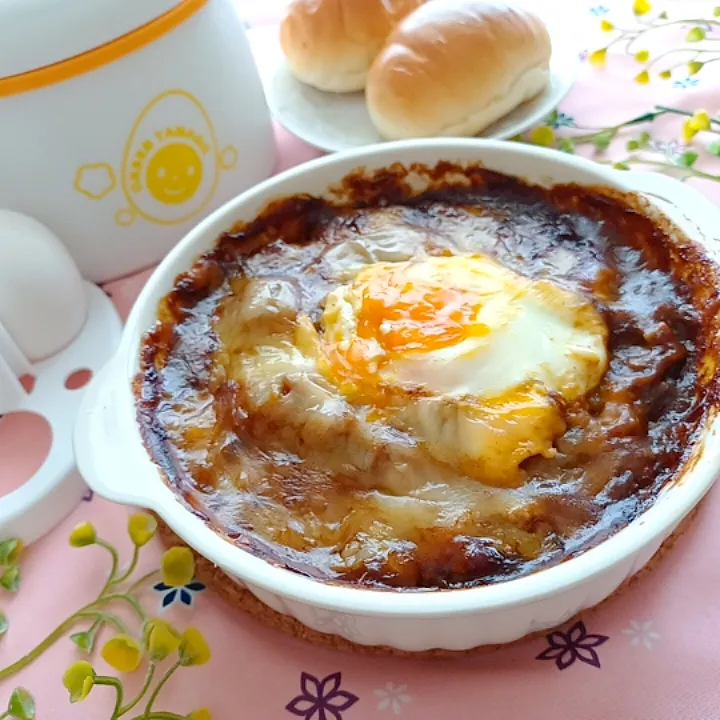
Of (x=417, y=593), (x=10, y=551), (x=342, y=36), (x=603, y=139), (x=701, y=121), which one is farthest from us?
(x=342, y=36)

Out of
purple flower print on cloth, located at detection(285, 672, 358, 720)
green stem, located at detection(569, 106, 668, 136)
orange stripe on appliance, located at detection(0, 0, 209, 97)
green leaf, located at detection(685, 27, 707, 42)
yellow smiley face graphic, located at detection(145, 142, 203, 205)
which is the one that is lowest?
purple flower print on cloth, located at detection(285, 672, 358, 720)

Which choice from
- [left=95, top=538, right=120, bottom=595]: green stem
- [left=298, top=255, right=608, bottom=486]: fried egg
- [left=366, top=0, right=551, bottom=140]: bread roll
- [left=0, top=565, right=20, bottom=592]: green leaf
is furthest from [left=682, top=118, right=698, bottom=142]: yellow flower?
[left=0, top=565, right=20, bottom=592]: green leaf

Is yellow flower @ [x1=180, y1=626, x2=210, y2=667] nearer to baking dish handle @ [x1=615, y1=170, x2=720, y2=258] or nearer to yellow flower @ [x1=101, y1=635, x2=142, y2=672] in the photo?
yellow flower @ [x1=101, y1=635, x2=142, y2=672]

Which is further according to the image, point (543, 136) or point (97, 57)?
point (543, 136)

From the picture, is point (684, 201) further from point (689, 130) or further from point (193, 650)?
point (193, 650)

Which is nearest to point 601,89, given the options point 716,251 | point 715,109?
point 715,109

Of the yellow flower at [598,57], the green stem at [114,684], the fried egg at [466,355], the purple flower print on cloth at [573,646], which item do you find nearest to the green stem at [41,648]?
the green stem at [114,684]

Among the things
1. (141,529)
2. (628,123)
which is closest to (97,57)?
(141,529)
